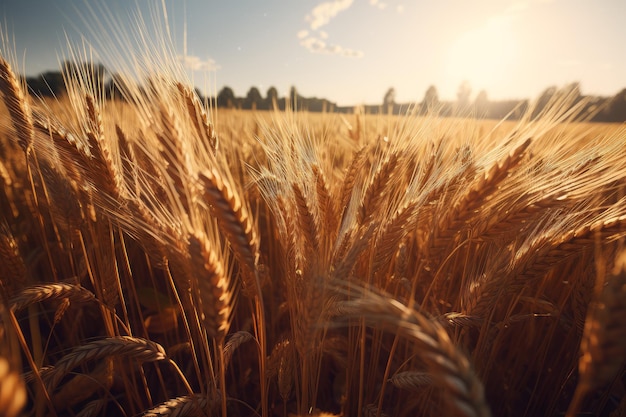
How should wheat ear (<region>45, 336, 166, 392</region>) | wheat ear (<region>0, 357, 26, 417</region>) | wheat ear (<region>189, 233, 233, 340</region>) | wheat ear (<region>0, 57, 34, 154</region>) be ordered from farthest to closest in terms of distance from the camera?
wheat ear (<region>0, 57, 34, 154</region>)
wheat ear (<region>45, 336, 166, 392</region>)
wheat ear (<region>189, 233, 233, 340</region>)
wheat ear (<region>0, 357, 26, 417</region>)

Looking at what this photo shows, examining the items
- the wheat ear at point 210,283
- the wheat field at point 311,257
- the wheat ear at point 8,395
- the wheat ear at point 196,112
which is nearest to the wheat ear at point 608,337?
the wheat field at point 311,257

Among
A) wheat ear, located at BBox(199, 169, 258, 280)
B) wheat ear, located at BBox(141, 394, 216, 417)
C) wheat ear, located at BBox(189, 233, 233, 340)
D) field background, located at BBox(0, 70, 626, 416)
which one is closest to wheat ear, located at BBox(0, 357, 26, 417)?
field background, located at BBox(0, 70, 626, 416)

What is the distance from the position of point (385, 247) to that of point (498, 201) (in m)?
0.49

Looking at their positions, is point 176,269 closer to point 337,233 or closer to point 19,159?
point 337,233

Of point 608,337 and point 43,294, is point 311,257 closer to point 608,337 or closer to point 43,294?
point 608,337

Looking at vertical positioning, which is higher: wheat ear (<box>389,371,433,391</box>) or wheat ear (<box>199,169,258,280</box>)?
wheat ear (<box>199,169,258,280</box>)

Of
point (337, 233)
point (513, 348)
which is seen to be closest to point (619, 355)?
point (337, 233)

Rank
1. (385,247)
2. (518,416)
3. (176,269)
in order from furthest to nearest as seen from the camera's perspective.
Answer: (518,416), (385,247), (176,269)

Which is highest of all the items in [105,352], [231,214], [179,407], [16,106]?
[16,106]

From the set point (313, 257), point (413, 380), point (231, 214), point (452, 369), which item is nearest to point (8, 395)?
point (231, 214)

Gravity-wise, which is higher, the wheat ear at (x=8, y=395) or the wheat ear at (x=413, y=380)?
the wheat ear at (x=8, y=395)

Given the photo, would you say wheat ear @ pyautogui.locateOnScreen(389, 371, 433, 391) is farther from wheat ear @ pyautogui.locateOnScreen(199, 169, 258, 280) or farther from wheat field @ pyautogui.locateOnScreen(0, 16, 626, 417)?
wheat ear @ pyautogui.locateOnScreen(199, 169, 258, 280)

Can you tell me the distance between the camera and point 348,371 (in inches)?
52.9

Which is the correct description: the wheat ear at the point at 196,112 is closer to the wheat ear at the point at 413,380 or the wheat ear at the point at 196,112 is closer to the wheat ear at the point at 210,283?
the wheat ear at the point at 210,283
